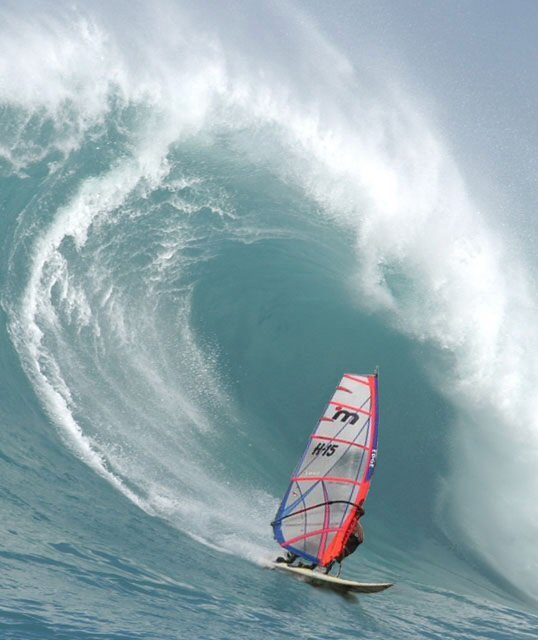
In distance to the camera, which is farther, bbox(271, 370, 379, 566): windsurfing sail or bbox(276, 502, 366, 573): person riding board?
bbox(271, 370, 379, 566): windsurfing sail

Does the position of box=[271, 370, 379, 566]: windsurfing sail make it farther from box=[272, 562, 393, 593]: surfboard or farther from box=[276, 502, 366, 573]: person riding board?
box=[272, 562, 393, 593]: surfboard

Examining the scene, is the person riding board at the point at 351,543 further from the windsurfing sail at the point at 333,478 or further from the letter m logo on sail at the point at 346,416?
the letter m logo on sail at the point at 346,416

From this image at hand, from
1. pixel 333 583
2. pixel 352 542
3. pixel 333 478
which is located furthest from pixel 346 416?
pixel 333 583

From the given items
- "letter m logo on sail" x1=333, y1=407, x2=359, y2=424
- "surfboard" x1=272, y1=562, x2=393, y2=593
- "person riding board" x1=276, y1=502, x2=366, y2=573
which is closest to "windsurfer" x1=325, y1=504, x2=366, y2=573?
"person riding board" x1=276, y1=502, x2=366, y2=573

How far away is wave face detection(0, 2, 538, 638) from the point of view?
11391mm

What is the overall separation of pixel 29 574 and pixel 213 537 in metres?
4.33

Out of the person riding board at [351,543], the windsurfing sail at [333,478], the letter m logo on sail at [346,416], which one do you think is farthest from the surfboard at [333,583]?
the letter m logo on sail at [346,416]

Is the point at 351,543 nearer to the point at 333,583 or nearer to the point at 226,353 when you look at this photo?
the point at 333,583

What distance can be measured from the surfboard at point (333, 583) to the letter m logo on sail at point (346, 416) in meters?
2.61

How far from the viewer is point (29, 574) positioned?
8945 millimetres

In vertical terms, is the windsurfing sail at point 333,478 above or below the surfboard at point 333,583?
above

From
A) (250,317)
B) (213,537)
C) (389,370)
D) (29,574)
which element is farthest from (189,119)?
(29,574)

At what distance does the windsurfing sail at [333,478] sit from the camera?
1280 centimetres

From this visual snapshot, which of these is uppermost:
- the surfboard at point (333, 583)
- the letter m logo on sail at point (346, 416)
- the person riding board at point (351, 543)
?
the letter m logo on sail at point (346, 416)
